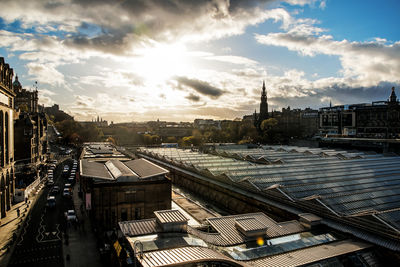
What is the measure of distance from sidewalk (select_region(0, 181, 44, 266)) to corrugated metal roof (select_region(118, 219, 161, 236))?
14635 mm

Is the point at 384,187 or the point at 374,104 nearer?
the point at 384,187

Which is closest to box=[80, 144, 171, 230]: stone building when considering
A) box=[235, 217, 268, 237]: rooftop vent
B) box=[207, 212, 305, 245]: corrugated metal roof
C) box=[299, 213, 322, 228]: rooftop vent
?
box=[207, 212, 305, 245]: corrugated metal roof

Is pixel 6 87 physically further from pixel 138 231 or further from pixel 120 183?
pixel 138 231

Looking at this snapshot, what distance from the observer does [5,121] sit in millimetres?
42875

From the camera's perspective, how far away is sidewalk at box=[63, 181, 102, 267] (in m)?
27.1

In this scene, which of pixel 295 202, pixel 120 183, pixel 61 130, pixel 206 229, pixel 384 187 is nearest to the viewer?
pixel 206 229

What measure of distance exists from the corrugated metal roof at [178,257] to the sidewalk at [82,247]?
Answer: 14.5 meters

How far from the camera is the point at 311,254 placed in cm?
1816

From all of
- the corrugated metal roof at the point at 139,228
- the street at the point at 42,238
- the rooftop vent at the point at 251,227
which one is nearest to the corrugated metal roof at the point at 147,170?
the street at the point at 42,238

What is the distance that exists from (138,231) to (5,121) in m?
35.0

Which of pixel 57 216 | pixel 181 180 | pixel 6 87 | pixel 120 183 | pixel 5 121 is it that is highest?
pixel 6 87

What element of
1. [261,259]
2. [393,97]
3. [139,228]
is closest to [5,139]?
[139,228]

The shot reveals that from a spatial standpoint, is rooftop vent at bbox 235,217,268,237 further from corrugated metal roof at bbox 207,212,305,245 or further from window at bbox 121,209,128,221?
window at bbox 121,209,128,221

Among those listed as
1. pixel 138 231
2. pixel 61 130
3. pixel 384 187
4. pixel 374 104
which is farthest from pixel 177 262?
pixel 61 130
